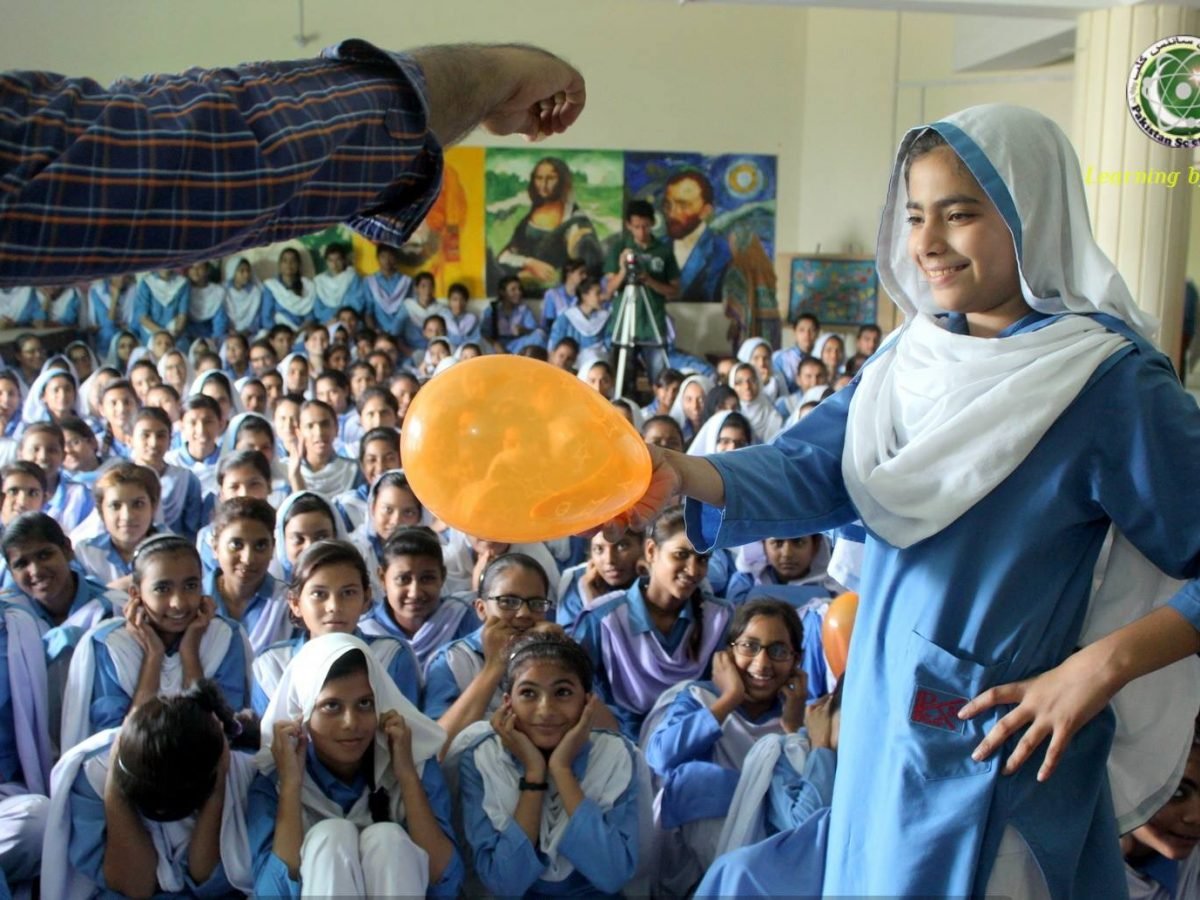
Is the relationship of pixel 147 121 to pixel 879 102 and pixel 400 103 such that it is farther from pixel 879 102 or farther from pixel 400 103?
pixel 879 102

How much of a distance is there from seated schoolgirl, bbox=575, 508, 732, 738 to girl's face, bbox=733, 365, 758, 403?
359 cm

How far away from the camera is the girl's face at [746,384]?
21.0ft

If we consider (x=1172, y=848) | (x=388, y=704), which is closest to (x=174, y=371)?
(x=388, y=704)

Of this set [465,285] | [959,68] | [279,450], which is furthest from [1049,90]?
[279,450]

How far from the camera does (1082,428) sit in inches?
44.0

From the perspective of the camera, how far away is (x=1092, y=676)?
106 centimetres

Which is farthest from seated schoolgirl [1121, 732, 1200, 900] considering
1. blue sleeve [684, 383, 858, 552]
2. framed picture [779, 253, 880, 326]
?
framed picture [779, 253, 880, 326]

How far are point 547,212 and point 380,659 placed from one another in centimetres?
894

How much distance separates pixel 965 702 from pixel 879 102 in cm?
993

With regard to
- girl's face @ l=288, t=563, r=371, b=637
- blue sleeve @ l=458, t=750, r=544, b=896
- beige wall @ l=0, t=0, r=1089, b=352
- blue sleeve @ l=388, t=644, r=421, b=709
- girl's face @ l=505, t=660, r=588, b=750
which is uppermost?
beige wall @ l=0, t=0, r=1089, b=352

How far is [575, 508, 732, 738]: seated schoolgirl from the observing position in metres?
2.78

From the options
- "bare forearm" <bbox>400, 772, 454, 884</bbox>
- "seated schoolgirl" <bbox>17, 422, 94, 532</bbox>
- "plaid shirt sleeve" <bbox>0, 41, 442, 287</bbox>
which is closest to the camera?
"plaid shirt sleeve" <bbox>0, 41, 442, 287</bbox>

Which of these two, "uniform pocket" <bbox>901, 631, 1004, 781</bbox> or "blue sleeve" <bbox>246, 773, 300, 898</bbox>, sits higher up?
"uniform pocket" <bbox>901, 631, 1004, 781</bbox>

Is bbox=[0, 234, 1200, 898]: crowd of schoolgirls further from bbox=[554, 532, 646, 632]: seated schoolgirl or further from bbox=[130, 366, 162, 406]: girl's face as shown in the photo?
bbox=[130, 366, 162, 406]: girl's face
